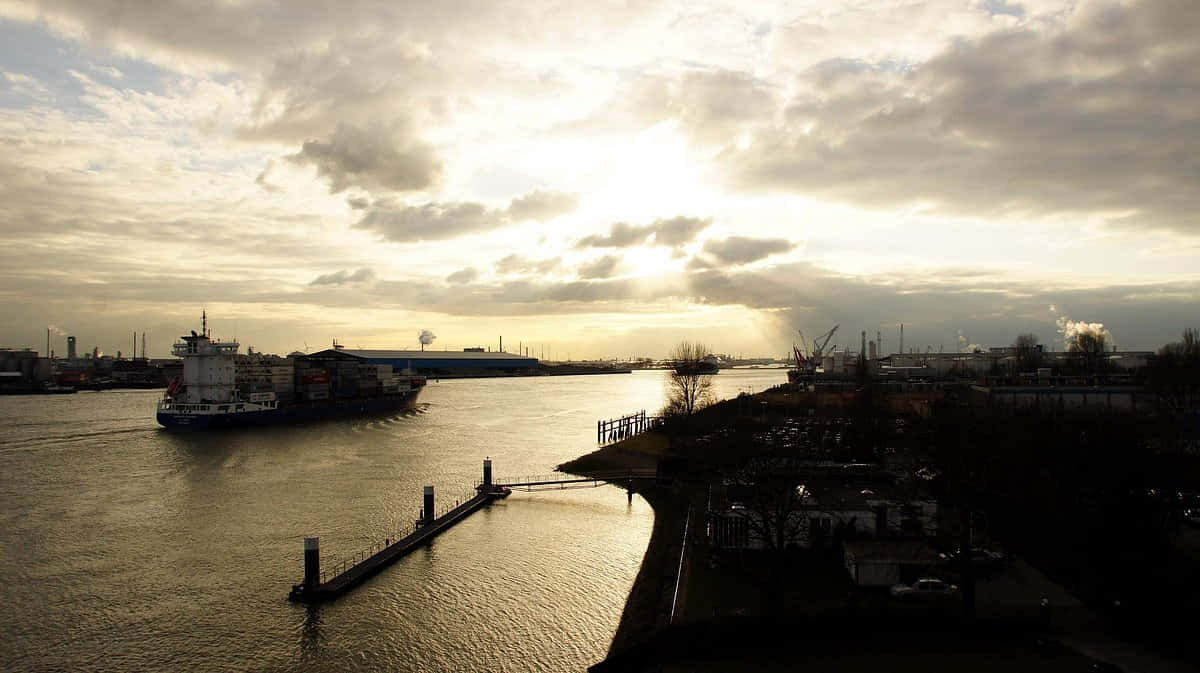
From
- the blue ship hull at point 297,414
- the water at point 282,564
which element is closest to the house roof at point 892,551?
the water at point 282,564

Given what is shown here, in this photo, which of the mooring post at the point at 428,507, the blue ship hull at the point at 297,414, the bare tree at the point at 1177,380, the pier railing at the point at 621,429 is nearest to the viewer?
the mooring post at the point at 428,507

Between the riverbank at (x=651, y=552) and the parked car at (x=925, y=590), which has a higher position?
the parked car at (x=925, y=590)

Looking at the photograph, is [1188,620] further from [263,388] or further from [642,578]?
[263,388]

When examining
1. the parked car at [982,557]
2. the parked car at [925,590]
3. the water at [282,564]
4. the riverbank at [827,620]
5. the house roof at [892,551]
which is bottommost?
the water at [282,564]

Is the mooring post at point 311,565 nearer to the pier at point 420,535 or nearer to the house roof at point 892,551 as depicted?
the pier at point 420,535

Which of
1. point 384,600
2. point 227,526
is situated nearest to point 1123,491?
point 384,600

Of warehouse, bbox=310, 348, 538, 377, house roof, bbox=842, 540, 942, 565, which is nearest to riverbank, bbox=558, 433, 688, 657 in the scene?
house roof, bbox=842, 540, 942, 565
